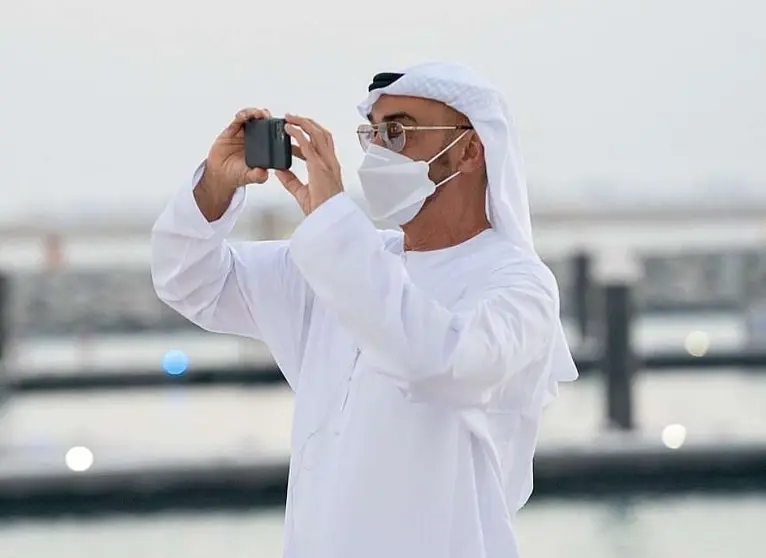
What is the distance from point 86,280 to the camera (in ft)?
35.8

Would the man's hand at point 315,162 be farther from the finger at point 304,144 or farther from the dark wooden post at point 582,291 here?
the dark wooden post at point 582,291

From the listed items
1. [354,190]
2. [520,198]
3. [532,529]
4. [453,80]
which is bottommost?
[532,529]

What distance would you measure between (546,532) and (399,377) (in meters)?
3.87

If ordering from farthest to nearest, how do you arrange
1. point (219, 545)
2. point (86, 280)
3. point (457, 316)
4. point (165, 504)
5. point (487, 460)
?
point (86, 280) → point (165, 504) → point (219, 545) → point (487, 460) → point (457, 316)

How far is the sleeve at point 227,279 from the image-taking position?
2.48m

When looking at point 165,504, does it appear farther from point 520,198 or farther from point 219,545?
point 520,198

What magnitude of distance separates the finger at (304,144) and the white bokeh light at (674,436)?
4499 mm

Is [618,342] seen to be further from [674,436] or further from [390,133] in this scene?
[390,133]

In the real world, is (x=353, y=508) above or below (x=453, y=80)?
below

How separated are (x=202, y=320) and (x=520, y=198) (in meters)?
0.57

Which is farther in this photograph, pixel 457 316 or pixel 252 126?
pixel 252 126

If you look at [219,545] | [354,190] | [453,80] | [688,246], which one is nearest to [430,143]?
[453,80]

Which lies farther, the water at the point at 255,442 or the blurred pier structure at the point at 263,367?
the blurred pier structure at the point at 263,367

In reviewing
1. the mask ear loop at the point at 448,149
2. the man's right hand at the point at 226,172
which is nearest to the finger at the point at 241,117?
the man's right hand at the point at 226,172
